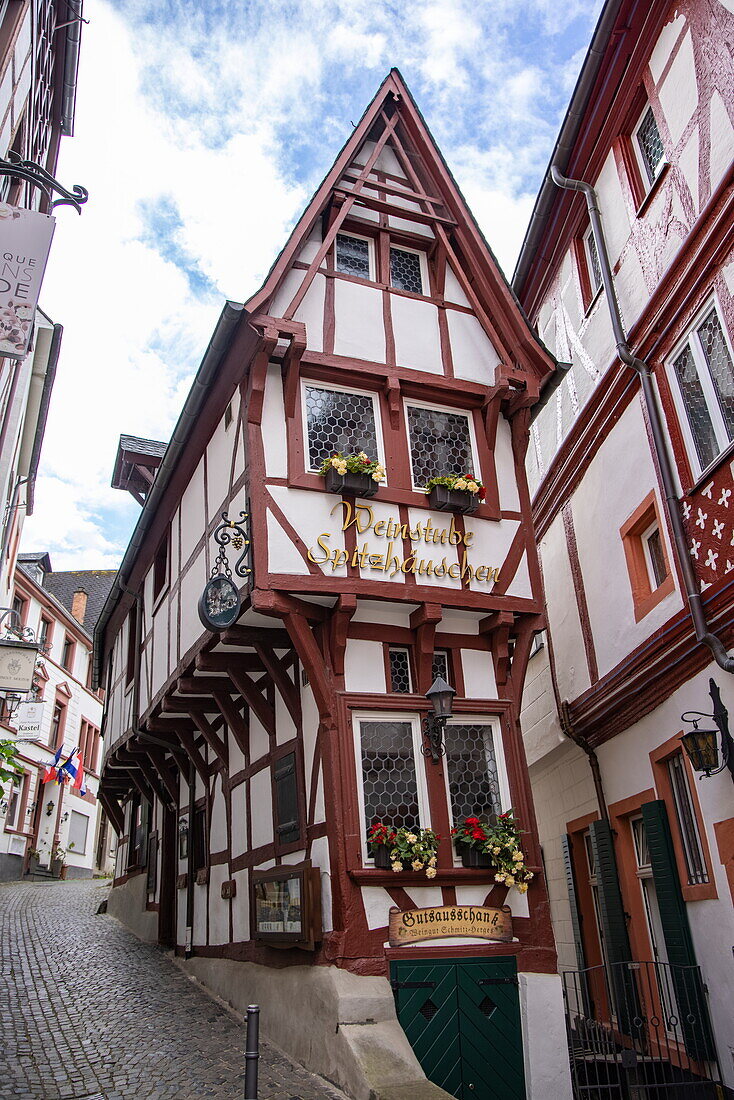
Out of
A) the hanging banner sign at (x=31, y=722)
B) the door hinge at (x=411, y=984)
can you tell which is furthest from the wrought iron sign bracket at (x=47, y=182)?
the hanging banner sign at (x=31, y=722)

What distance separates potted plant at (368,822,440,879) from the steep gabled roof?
6.01 m

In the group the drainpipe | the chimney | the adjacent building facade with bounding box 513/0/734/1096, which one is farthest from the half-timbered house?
the chimney

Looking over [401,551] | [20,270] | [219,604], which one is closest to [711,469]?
[401,551]

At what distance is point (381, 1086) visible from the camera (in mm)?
7309

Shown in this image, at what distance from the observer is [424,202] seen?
12.2m

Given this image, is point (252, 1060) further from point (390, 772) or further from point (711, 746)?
point (711, 746)

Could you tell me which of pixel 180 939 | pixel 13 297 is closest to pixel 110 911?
pixel 180 939

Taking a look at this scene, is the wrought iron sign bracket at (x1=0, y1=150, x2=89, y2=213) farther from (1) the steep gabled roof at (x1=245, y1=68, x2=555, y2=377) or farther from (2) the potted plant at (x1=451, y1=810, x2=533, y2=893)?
(2) the potted plant at (x1=451, y1=810, x2=533, y2=893)

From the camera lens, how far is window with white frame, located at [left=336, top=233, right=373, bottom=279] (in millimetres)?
11766

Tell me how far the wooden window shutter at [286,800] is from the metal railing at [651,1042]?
327 centimetres

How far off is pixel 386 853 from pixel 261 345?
558cm

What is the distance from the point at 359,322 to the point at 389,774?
18.0 feet

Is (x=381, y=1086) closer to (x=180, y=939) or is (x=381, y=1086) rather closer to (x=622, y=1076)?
(x=622, y=1076)

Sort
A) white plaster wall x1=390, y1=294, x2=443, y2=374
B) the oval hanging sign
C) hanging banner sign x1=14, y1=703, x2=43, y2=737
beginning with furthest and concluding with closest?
hanging banner sign x1=14, y1=703, x2=43, y2=737, white plaster wall x1=390, y1=294, x2=443, y2=374, the oval hanging sign
